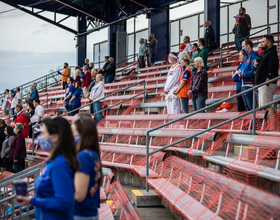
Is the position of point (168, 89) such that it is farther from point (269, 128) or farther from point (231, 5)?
point (231, 5)

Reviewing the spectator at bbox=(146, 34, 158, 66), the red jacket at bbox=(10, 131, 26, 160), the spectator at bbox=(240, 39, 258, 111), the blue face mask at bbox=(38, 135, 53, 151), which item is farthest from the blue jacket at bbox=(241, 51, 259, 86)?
the spectator at bbox=(146, 34, 158, 66)

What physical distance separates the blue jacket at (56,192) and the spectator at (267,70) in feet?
14.0

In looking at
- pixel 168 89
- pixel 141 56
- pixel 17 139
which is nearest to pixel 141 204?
pixel 168 89

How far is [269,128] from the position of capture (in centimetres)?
524

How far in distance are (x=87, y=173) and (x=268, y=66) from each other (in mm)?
4378

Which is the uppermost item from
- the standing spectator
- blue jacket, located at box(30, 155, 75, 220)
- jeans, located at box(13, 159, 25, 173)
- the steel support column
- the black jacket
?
the steel support column

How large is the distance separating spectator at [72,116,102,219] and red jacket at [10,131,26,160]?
6133 millimetres

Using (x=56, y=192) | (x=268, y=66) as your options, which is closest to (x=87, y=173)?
(x=56, y=192)

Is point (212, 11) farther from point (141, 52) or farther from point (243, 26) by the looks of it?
point (141, 52)

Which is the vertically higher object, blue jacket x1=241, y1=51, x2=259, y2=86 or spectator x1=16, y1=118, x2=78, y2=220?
blue jacket x1=241, y1=51, x2=259, y2=86

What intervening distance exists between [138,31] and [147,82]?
1125 cm

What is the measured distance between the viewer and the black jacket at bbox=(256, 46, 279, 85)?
5648mm

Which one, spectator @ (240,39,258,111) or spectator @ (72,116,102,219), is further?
spectator @ (240,39,258,111)

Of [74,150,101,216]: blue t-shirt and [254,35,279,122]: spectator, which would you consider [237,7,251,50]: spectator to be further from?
[74,150,101,216]: blue t-shirt
